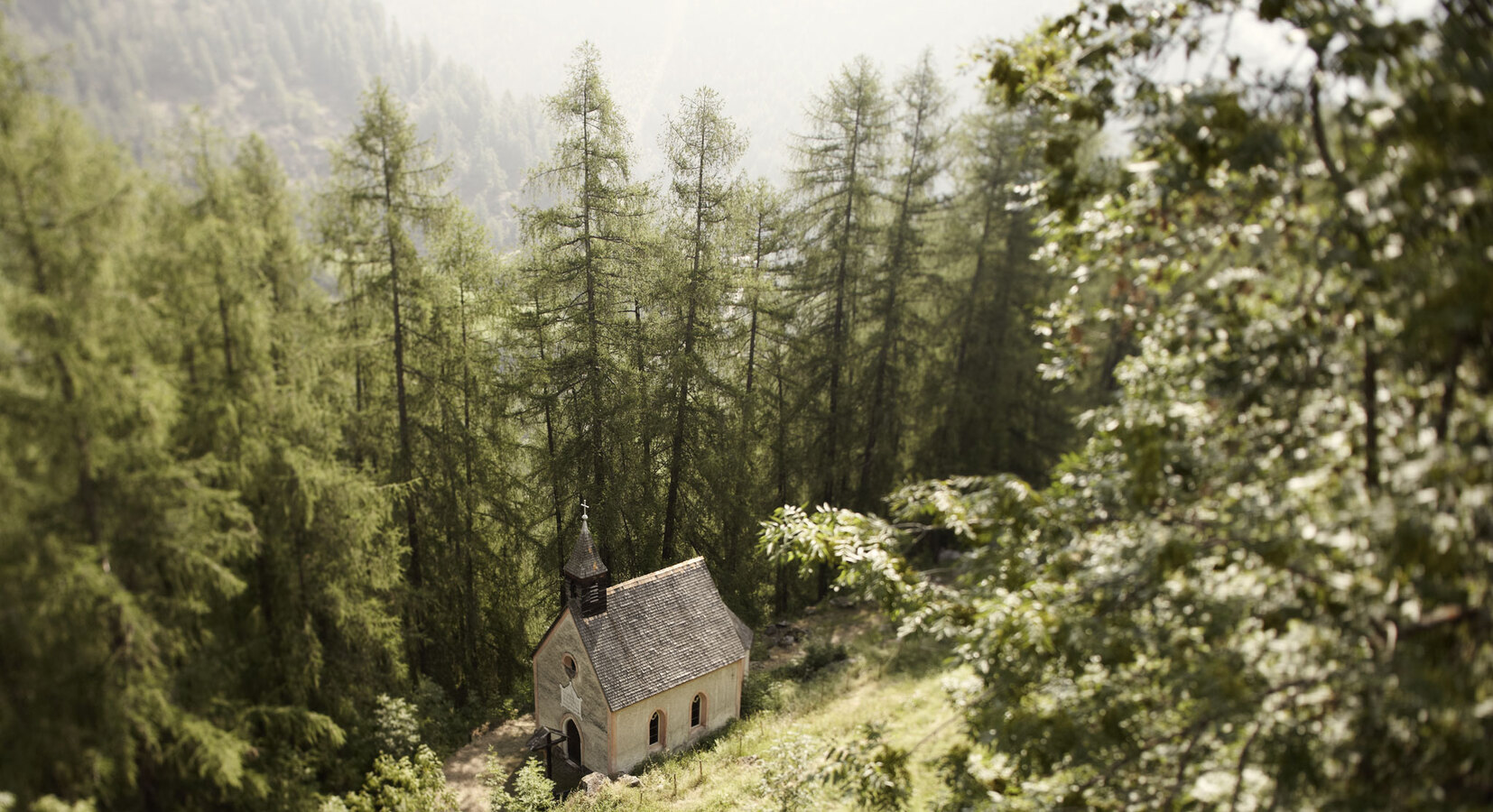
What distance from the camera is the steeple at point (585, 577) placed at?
16.1 m

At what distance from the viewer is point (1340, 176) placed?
4.17m

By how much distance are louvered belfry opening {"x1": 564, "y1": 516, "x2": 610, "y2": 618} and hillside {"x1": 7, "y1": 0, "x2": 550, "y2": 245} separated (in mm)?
64044

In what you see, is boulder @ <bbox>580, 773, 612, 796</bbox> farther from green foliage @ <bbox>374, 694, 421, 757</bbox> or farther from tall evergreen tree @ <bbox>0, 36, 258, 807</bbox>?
tall evergreen tree @ <bbox>0, 36, 258, 807</bbox>

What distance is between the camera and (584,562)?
16.2m

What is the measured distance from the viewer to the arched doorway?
56.3 feet

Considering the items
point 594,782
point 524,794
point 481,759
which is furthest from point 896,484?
point 481,759

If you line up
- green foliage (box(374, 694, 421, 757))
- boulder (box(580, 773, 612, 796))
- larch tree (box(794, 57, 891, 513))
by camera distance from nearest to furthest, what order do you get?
green foliage (box(374, 694, 421, 757)) < boulder (box(580, 773, 612, 796)) < larch tree (box(794, 57, 891, 513))

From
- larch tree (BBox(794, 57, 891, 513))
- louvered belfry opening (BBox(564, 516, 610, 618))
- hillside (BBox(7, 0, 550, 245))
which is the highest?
hillside (BBox(7, 0, 550, 245))

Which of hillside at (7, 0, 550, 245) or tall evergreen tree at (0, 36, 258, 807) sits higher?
hillside at (7, 0, 550, 245)

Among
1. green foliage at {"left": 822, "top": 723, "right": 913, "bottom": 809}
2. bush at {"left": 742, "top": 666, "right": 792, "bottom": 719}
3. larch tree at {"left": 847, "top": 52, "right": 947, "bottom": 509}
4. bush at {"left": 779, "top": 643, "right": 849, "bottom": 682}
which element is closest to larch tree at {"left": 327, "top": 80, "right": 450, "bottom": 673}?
bush at {"left": 742, "top": 666, "right": 792, "bottom": 719}

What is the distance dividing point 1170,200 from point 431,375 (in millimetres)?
14415

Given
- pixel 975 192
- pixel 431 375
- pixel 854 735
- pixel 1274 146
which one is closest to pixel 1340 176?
pixel 1274 146

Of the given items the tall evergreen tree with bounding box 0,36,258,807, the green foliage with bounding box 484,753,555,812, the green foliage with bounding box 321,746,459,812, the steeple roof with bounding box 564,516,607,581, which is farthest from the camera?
the steeple roof with bounding box 564,516,607,581

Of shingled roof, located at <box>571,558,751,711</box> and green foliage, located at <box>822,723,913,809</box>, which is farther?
shingled roof, located at <box>571,558,751,711</box>
